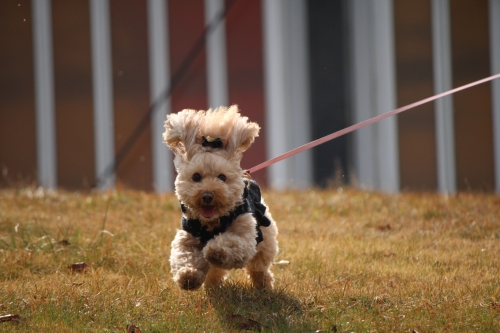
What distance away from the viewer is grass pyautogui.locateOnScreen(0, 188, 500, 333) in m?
3.57

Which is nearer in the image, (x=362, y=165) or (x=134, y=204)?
(x=134, y=204)

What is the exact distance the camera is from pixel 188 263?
3.79 m

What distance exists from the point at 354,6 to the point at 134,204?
4761 mm

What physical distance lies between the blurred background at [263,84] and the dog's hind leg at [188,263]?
18.7ft

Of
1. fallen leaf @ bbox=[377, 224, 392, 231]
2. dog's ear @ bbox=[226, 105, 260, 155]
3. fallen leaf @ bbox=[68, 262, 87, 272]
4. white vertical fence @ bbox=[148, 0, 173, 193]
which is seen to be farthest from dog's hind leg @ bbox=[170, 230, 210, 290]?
white vertical fence @ bbox=[148, 0, 173, 193]

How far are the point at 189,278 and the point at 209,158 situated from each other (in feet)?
2.13

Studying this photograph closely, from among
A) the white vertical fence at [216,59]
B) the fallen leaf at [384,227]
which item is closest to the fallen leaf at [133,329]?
the fallen leaf at [384,227]

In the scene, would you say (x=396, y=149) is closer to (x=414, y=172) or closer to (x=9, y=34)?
(x=414, y=172)

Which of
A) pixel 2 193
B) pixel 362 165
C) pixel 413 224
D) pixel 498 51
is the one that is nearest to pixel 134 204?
pixel 2 193

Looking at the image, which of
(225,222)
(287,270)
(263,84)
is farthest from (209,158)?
(263,84)

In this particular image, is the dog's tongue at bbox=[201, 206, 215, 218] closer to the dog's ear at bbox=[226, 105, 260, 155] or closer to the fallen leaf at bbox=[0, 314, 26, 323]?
the dog's ear at bbox=[226, 105, 260, 155]

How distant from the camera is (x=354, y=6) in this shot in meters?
10.0

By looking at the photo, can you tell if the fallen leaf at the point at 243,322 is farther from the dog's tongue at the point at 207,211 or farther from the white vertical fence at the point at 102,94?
the white vertical fence at the point at 102,94

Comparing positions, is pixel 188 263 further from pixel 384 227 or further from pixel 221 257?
pixel 384 227
